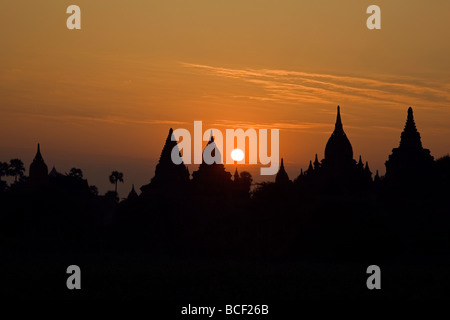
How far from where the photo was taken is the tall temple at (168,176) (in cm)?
9594

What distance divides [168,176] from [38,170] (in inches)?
1571

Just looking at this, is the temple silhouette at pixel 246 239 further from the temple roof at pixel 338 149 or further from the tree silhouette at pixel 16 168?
the tree silhouette at pixel 16 168

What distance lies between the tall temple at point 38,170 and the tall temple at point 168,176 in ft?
114

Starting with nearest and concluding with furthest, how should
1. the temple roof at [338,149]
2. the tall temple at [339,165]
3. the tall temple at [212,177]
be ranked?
the tall temple at [212,177] → the tall temple at [339,165] → the temple roof at [338,149]

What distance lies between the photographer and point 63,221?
73812mm

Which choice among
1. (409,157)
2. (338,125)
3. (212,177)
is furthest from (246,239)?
(338,125)

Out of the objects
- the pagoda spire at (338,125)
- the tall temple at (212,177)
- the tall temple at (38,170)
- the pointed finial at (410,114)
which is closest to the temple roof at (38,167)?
the tall temple at (38,170)

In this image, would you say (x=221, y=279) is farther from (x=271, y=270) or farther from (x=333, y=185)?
(x=333, y=185)

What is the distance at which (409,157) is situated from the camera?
9088 cm

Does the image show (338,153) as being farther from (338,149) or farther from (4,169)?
(4,169)

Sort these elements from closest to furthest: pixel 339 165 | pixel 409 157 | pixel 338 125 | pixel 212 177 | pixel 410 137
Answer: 1. pixel 409 157
2. pixel 410 137
3. pixel 212 177
4. pixel 339 165
5. pixel 338 125

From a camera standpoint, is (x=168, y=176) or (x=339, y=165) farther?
(x=339, y=165)

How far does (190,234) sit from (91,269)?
61.8 feet
